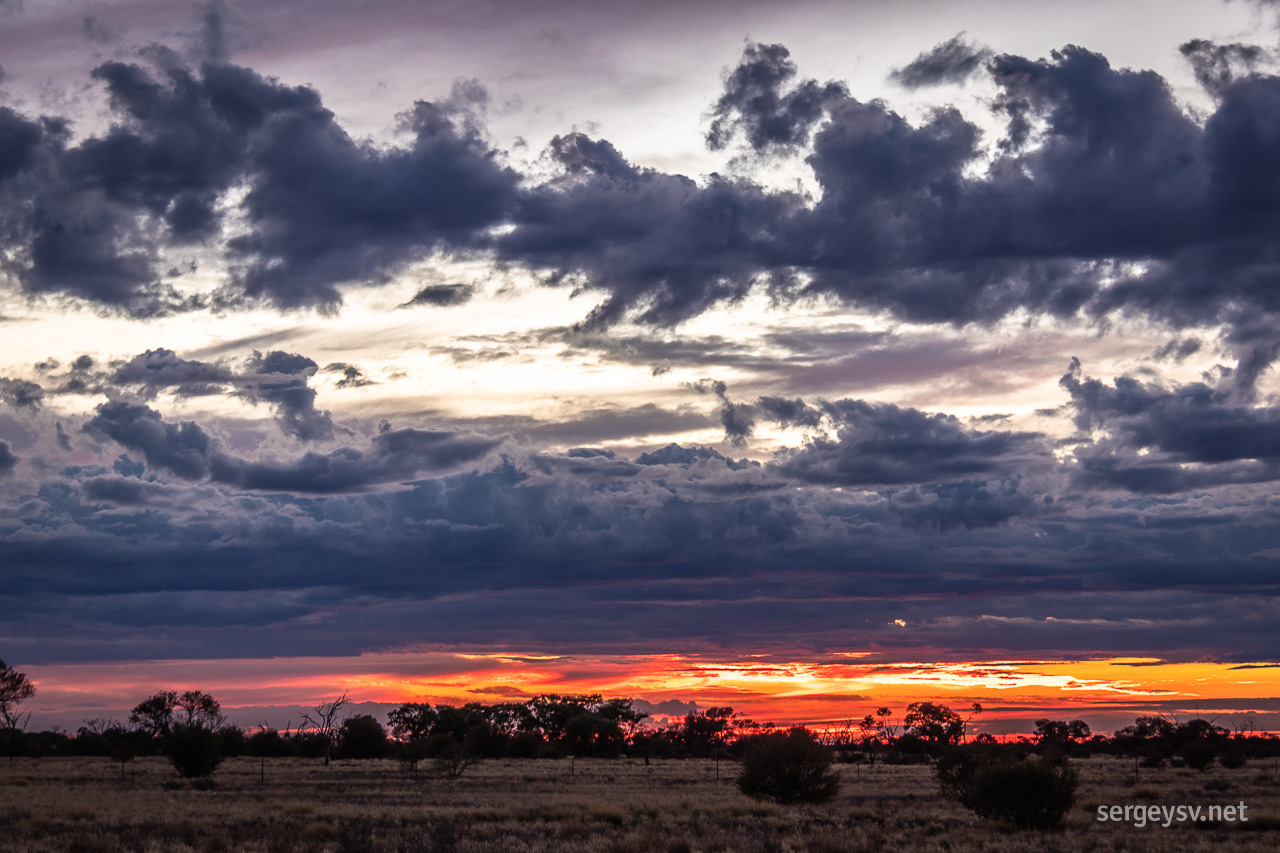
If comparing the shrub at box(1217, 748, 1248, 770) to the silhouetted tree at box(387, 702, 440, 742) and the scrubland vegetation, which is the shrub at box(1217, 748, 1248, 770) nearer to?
the scrubland vegetation

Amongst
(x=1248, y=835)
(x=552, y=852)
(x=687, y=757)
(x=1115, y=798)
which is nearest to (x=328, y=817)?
(x=552, y=852)

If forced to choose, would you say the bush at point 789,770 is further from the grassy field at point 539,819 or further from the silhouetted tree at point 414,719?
the silhouetted tree at point 414,719

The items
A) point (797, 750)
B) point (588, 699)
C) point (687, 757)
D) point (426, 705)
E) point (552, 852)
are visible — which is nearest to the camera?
point (552, 852)

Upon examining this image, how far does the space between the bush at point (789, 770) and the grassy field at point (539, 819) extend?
123cm

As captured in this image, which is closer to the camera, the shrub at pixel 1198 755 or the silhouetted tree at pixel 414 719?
the shrub at pixel 1198 755

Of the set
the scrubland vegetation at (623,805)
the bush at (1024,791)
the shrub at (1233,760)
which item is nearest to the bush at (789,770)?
the scrubland vegetation at (623,805)

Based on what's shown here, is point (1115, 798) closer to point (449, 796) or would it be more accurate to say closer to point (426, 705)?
point (449, 796)

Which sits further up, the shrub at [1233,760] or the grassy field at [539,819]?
the grassy field at [539,819]

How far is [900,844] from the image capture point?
3397 cm

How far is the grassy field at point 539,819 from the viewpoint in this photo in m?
32.0

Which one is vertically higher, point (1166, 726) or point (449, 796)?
point (449, 796)

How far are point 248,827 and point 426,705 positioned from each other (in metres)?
137

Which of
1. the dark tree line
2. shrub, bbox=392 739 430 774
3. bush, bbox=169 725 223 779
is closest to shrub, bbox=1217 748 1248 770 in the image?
the dark tree line

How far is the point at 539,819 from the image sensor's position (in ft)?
141
